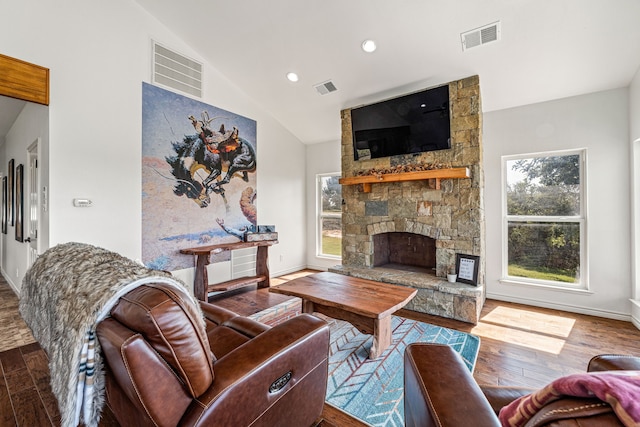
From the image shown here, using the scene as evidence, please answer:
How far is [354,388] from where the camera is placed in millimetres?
Result: 1894

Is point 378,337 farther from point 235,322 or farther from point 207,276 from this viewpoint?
point 207,276

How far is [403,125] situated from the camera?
3.57m

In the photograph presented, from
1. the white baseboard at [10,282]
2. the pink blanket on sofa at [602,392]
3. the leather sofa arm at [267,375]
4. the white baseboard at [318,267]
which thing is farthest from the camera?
the white baseboard at [318,267]

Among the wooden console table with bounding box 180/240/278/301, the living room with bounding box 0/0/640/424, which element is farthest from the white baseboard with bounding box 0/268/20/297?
the wooden console table with bounding box 180/240/278/301

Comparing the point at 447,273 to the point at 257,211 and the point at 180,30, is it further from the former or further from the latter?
the point at 180,30

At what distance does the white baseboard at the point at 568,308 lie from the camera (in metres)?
2.97

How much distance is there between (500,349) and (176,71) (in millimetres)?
4616

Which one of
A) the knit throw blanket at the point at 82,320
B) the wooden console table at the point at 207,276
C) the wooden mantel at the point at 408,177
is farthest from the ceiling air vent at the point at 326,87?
the knit throw blanket at the point at 82,320

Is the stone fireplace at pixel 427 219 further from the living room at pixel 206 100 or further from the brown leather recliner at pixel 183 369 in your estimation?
the brown leather recliner at pixel 183 369

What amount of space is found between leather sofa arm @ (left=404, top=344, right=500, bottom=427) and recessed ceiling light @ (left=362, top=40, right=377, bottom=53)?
9.80 ft

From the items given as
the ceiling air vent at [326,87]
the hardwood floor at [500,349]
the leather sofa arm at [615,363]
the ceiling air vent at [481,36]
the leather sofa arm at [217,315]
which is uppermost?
the ceiling air vent at [326,87]

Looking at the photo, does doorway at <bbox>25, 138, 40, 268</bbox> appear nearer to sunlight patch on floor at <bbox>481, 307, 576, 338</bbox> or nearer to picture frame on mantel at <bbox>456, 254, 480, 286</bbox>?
picture frame on mantel at <bbox>456, 254, 480, 286</bbox>

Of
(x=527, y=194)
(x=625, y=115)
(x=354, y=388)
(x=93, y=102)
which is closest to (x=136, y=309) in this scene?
(x=354, y=388)

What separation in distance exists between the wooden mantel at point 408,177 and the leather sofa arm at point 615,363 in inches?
93.0
